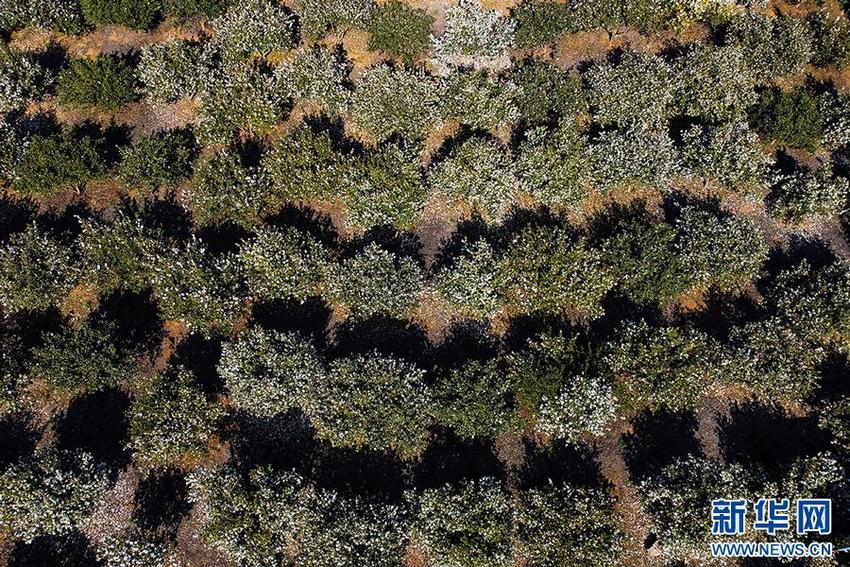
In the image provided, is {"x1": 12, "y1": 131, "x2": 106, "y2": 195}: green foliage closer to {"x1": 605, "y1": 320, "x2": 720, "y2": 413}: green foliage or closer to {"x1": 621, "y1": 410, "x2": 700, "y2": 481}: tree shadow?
{"x1": 605, "y1": 320, "x2": 720, "y2": 413}: green foliage

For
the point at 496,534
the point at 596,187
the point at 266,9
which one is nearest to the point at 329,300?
the point at 496,534

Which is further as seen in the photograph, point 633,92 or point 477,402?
point 633,92

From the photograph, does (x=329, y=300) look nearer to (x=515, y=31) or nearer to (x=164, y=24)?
(x=515, y=31)

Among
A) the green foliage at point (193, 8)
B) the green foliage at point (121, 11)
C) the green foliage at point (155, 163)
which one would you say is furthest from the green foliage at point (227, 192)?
the green foliage at point (121, 11)

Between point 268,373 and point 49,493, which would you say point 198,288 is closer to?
point 268,373

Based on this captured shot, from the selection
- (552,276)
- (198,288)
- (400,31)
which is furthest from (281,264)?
(400,31)

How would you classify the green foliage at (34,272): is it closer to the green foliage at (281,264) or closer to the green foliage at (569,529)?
the green foliage at (281,264)
